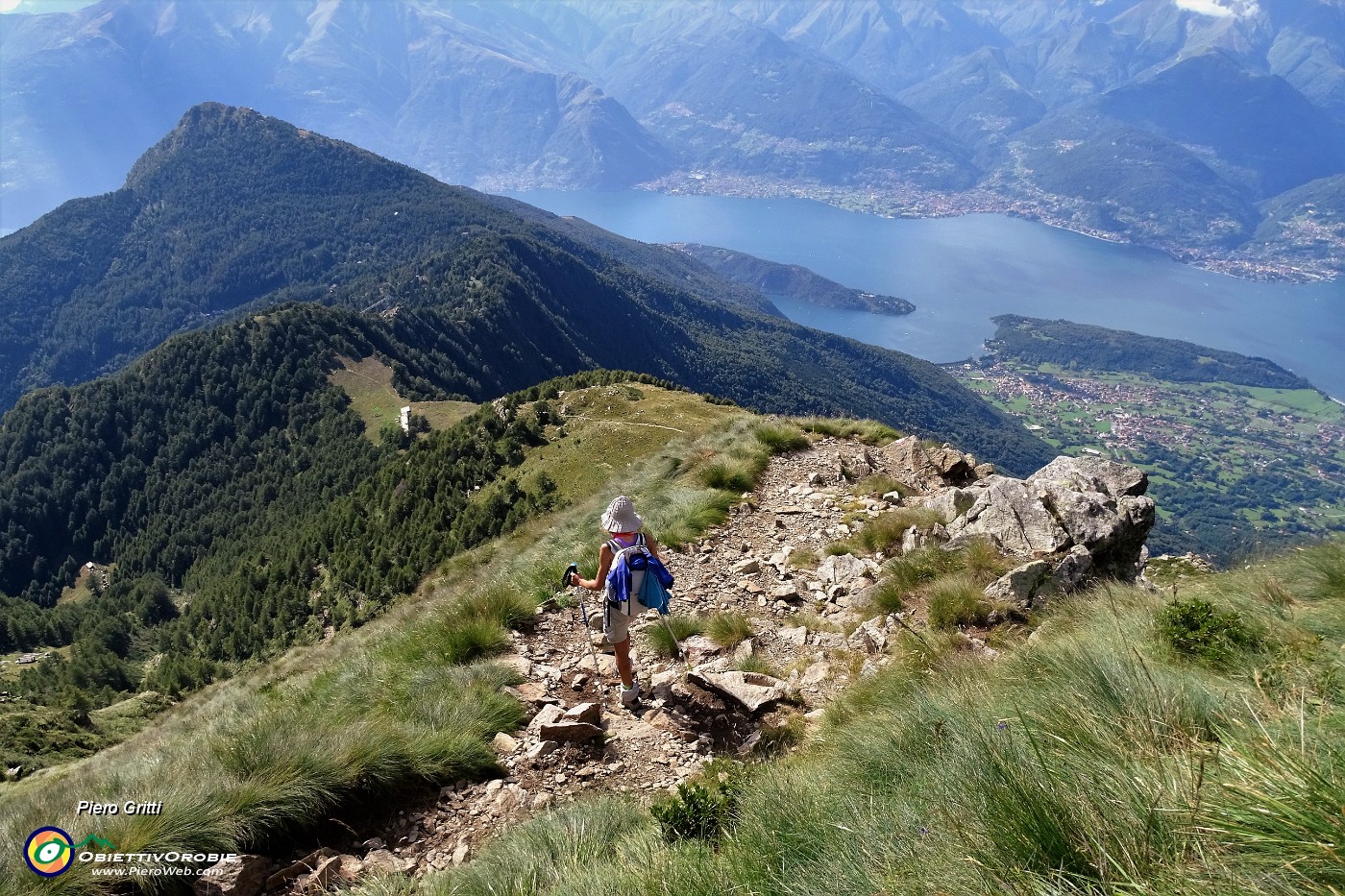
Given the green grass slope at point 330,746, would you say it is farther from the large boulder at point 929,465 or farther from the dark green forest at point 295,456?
the dark green forest at point 295,456

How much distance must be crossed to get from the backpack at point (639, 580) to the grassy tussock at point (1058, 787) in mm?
2001

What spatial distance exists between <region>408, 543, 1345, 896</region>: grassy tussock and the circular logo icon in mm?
2292

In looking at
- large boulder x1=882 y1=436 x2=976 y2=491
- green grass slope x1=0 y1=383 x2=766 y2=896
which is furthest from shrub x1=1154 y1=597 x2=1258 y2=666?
large boulder x1=882 y1=436 x2=976 y2=491

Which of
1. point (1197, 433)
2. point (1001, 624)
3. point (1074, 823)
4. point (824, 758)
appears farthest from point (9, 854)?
point (1197, 433)

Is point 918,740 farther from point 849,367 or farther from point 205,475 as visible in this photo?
point 849,367

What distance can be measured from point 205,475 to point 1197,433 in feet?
735

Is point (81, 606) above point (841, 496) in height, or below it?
below

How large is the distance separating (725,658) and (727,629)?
1.69 ft

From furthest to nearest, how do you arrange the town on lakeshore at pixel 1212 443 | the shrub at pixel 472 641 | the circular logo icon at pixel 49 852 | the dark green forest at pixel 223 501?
the town on lakeshore at pixel 1212 443 < the dark green forest at pixel 223 501 < the shrub at pixel 472 641 < the circular logo icon at pixel 49 852

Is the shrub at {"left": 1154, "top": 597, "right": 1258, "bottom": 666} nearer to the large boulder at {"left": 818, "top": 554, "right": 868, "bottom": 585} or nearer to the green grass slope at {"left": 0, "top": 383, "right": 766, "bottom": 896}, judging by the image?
the large boulder at {"left": 818, "top": 554, "right": 868, "bottom": 585}

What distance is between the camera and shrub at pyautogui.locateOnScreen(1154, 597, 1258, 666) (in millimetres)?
4656

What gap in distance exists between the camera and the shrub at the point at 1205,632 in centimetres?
466

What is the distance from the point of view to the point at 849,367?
197m

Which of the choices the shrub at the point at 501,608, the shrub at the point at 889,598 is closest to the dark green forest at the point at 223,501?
the shrub at the point at 501,608
